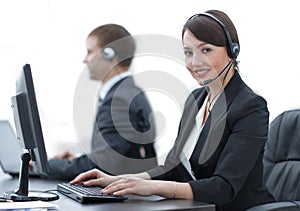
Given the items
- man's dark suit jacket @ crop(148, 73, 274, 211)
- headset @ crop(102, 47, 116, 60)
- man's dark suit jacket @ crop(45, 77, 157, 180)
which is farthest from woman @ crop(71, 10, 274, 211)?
headset @ crop(102, 47, 116, 60)

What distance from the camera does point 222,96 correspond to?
1761 millimetres

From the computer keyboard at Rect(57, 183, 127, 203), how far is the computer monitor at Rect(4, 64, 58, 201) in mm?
52

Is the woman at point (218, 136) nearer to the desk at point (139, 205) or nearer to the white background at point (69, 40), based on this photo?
the desk at point (139, 205)

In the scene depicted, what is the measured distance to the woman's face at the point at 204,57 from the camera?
1.71m

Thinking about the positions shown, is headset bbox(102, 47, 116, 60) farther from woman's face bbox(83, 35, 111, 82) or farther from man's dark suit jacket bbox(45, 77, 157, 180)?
man's dark suit jacket bbox(45, 77, 157, 180)

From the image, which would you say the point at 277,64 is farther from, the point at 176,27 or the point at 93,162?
the point at 93,162

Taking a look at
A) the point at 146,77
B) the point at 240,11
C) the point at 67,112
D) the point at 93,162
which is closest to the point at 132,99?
the point at 93,162

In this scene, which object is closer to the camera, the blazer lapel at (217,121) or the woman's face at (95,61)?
the blazer lapel at (217,121)

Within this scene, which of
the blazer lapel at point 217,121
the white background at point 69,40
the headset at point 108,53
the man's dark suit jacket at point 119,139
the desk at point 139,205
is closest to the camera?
the desk at point 139,205

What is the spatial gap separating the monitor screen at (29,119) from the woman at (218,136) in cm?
21

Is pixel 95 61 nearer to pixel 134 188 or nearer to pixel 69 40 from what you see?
pixel 69 40

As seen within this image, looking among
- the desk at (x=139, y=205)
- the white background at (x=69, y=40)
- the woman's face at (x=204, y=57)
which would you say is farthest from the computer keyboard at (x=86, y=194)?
the white background at (x=69, y=40)

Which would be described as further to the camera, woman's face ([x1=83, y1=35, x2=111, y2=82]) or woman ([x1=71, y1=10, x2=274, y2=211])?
woman's face ([x1=83, y1=35, x2=111, y2=82])

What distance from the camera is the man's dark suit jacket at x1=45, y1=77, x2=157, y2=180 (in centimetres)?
211
